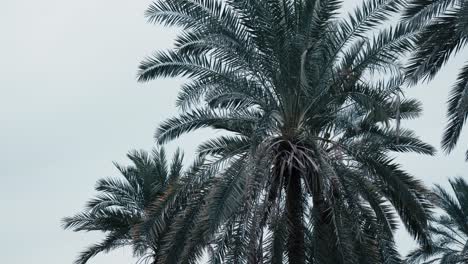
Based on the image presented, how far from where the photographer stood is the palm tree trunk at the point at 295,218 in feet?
52.4

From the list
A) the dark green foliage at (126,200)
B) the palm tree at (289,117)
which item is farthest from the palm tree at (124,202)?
the palm tree at (289,117)

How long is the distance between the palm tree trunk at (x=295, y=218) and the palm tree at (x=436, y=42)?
330cm

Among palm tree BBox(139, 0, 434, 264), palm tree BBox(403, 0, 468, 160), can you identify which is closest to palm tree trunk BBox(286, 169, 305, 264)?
palm tree BBox(139, 0, 434, 264)

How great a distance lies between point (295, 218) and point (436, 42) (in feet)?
14.8

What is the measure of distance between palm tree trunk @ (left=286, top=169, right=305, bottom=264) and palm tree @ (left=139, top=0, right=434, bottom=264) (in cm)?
2

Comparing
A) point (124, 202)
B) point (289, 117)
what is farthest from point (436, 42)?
point (124, 202)

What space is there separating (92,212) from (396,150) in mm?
Answer: 11179

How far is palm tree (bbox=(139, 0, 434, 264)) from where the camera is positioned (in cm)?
1541

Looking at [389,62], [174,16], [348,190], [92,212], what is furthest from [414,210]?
[92,212]

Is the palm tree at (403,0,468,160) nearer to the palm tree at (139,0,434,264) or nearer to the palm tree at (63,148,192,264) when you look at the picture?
the palm tree at (139,0,434,264)

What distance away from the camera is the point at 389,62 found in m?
15.6

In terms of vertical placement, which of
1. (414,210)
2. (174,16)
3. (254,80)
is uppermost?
(174,16)

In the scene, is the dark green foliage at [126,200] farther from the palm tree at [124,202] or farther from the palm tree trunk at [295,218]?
the palm tree trunk at [295,218]

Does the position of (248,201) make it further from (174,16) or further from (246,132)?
(174,16)
